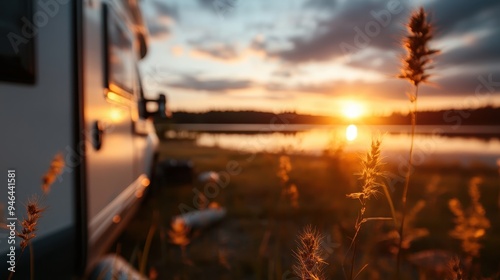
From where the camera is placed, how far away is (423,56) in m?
1.15

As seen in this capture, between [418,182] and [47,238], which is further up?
[47,238]

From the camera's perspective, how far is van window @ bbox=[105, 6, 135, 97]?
10.7ft

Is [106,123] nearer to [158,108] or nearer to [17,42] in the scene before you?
[17,42]

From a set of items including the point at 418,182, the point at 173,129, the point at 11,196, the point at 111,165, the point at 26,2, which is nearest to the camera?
the point at 11,196

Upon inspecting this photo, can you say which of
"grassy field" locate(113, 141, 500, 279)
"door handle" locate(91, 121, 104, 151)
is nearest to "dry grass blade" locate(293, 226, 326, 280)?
"grassy field" locate(113, 141, 500, 279)

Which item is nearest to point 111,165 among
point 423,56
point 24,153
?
point 24,153

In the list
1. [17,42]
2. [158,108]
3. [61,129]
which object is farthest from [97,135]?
[158,108]

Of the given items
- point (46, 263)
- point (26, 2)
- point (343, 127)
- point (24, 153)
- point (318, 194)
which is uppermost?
point (26, 2)

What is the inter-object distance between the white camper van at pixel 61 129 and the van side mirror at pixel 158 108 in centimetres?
174

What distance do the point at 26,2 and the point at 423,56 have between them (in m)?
1.79

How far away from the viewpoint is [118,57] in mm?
3838

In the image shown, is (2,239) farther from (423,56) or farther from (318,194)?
(318,194)

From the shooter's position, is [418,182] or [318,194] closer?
[318,194]

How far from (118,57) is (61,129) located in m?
1.75
